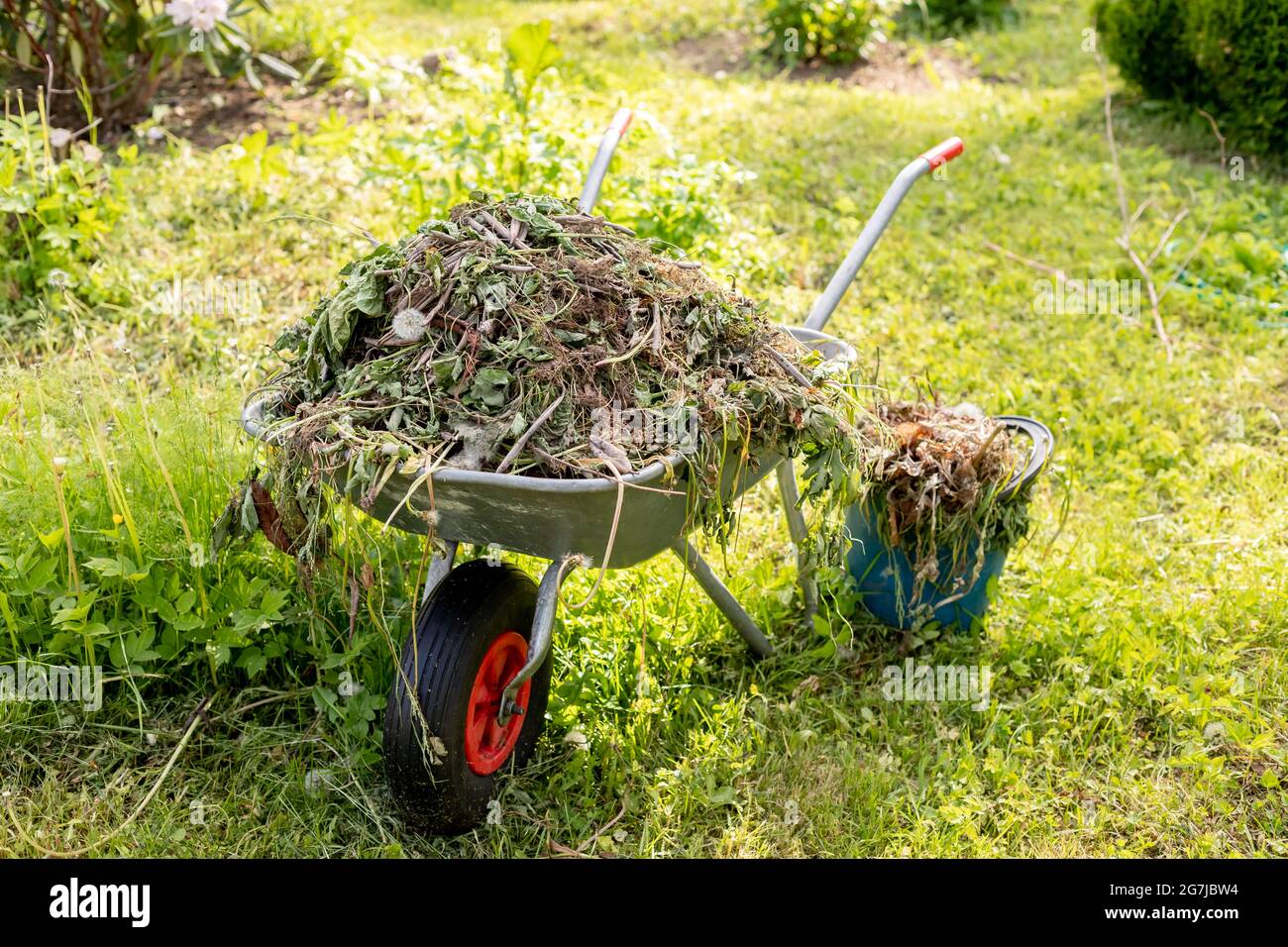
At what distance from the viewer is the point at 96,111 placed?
5.09 metres

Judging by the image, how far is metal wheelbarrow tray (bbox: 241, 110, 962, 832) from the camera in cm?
192

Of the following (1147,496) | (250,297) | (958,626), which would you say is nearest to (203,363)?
(250,297)

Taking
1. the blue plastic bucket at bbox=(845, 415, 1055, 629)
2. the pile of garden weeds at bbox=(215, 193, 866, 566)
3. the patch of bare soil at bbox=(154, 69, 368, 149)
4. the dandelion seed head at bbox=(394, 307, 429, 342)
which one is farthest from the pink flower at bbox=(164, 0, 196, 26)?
the blue plastic bucket at bbox=(845, 415, 1055, 629)

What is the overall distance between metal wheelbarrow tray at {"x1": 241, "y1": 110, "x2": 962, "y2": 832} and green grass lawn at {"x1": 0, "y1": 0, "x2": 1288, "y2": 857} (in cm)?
14

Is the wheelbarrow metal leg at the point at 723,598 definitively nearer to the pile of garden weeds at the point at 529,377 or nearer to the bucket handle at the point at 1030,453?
the pile of garden weeds at the point at 529,377

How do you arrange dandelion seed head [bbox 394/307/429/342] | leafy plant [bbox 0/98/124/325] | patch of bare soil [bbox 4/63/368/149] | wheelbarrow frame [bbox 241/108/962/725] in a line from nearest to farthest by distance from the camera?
wheelbarrow frame [bbox 241/108/962/725] < dandelion seed head [bbox 394/307/429/342] < leafy plant [bbox 0/98/124/325] < patch of bare soil [bbox 4/63/368/149]

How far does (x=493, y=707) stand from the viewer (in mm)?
2332

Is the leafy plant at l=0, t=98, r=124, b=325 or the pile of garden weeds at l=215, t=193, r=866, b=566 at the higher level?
the pile of garden weeds at l=215, t=193, r=866, b=566

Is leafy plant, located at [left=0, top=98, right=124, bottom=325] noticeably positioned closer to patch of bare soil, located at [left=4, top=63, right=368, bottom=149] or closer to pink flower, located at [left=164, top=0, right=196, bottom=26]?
pink flower, located at [left=164, top=0, right=196, bottom=26]

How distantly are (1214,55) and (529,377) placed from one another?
5154mm

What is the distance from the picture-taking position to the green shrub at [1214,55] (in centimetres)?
547

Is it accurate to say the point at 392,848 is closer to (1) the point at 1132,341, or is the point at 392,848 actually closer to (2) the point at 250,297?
(2) the point at 250,297

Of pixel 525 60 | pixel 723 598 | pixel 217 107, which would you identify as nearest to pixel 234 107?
pixel 217 107

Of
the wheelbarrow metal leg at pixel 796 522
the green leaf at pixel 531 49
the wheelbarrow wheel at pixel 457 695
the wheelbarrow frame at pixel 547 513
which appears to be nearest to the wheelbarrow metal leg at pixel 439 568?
the wheelbarrow frame at pixel 547 513
